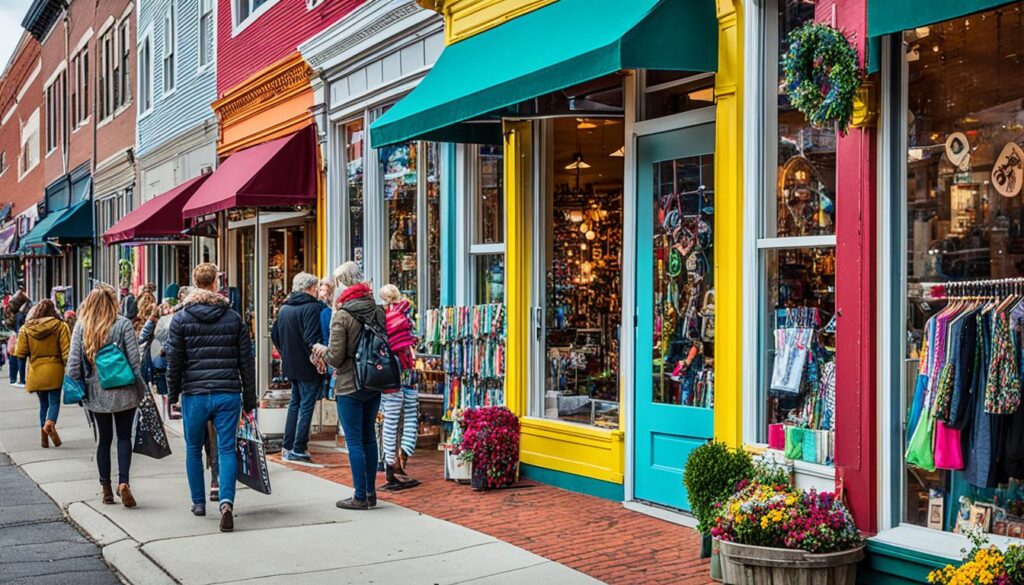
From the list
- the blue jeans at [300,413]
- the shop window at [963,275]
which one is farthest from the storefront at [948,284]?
the blue jeans at [300,413]

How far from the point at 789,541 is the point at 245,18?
14.7 m

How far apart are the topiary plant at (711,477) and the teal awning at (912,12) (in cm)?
269

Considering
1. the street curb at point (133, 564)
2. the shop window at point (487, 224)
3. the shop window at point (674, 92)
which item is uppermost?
the shop window at point (674, 92)

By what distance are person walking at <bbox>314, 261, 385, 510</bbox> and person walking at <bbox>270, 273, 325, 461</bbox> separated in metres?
2.57

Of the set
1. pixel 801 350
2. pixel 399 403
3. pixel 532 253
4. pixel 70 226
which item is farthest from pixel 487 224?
pixel 70 226

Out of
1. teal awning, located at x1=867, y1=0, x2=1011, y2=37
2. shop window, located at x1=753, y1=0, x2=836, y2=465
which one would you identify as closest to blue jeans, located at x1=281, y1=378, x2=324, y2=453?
shop window, located at x1=753, y1=0, x2=836, y2=465

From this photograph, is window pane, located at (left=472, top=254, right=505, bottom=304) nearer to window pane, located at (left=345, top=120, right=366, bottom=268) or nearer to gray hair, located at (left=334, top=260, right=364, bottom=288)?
gray hair, located at (left=334, top=260, right=364, bottom=288)

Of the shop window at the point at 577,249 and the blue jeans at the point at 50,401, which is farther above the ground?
the shop window at the point at 577,249

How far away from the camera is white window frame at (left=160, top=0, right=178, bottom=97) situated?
22734 mm

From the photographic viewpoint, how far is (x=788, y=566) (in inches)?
244

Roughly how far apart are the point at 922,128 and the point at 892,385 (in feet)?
4.48

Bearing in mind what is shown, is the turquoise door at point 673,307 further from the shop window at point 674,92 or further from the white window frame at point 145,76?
the white window frame at point 145,76

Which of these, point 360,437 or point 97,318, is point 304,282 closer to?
point 97,318

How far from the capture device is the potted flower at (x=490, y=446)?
10047mm
